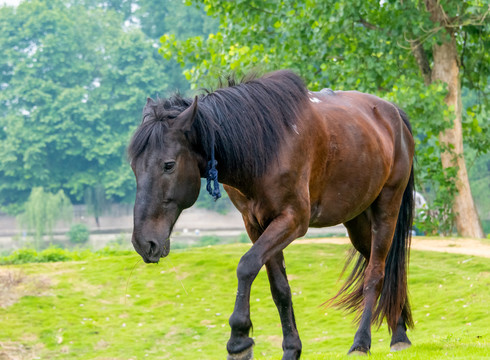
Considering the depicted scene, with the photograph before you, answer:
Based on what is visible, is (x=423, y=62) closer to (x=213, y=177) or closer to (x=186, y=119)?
(x=213, y=177)

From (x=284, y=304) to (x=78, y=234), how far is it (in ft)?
142

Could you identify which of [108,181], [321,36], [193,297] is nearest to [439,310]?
[193,297]

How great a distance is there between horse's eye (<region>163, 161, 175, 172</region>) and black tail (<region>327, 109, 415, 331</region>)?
2.81m

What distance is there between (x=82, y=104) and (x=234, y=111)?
50.8m

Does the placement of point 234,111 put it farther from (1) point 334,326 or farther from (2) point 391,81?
(2) point 391,81

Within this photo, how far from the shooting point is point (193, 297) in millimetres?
12438

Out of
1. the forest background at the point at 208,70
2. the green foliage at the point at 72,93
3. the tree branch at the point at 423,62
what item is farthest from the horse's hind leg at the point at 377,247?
the green foliage at the point at 72,93

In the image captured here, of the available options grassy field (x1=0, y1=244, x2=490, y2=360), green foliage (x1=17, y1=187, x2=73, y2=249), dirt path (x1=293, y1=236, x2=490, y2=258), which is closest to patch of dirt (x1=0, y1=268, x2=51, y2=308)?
grassy field (x1=0, y1=244, x2=490, y2=360)

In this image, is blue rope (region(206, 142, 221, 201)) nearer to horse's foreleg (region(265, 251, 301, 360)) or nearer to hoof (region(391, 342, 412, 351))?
horse's foreleg (region(265, 251, 301, 360))

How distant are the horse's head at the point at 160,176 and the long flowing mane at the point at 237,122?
1 cm

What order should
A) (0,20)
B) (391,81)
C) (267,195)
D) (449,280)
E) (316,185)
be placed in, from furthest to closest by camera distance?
(0,20) → (391,81) → (449,280) → (316,185) → (267,195)

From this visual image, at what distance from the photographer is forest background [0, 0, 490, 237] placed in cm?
1720

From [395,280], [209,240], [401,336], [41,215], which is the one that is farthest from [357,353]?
[41,215]

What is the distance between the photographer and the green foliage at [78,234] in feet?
155
